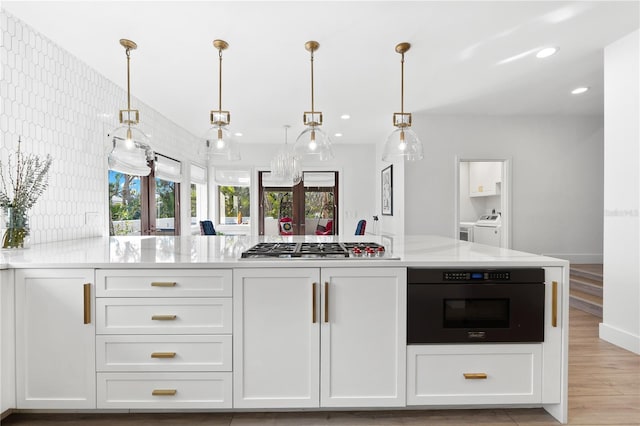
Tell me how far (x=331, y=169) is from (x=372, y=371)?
529cm

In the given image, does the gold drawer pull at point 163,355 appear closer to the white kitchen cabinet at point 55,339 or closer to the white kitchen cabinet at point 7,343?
the white kitchen cabinet at point 55,339

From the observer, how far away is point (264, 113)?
4523 millimetres

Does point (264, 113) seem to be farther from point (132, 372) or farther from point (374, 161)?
point (132, 372)

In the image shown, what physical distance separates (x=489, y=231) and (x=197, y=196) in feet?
17.7

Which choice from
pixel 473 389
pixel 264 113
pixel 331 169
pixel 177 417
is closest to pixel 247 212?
pixel 331 169

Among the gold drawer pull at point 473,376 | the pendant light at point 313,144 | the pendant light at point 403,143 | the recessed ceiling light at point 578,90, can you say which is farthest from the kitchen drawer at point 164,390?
the recessed ceiling light at point 578,90

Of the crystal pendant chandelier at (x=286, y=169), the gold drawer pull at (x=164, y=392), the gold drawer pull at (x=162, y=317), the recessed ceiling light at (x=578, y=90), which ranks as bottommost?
the gold drawer pull at (x=164, y=392)

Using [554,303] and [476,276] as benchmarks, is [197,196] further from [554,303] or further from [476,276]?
[554,303]

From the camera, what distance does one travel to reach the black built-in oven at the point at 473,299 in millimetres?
1643

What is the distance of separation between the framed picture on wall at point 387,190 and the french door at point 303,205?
113 centimetres

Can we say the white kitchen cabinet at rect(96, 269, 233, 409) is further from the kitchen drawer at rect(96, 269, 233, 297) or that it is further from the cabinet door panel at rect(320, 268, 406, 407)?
the cabinet door panel at rect(320, 268, 406, 407)

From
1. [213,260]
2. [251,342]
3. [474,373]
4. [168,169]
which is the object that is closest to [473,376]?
[474,373]

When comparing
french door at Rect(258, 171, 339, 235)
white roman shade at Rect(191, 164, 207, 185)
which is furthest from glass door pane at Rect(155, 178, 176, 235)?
french door at Rect(258, 171, 339, 235)

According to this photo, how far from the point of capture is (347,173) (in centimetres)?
668
